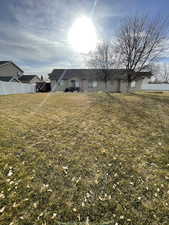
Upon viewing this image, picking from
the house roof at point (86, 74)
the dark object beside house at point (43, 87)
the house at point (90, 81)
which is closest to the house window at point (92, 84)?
the house at point (90, 81)

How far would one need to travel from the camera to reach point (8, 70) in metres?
31.3

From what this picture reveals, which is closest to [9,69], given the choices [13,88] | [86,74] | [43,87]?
[43,87]

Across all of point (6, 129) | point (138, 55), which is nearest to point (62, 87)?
point (138, 55)

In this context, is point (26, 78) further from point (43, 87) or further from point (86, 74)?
point (86, 74)

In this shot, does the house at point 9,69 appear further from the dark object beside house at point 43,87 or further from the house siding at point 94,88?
the house siding at point 94,88

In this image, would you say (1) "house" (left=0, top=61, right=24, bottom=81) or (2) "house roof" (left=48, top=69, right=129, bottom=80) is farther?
(1) "house" (left=0, top=61, right=24, bottom=81)

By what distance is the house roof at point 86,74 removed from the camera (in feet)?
85.9

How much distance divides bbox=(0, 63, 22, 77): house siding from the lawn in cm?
3186

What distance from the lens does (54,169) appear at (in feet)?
8.87

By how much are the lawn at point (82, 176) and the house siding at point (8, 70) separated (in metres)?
31.9

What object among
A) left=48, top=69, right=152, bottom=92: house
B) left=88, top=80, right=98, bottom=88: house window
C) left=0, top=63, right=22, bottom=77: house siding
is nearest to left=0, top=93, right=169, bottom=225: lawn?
left=48, top=69, right=152, bottom=92: house

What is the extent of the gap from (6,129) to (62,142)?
2.00m

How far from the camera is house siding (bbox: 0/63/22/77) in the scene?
2998cm

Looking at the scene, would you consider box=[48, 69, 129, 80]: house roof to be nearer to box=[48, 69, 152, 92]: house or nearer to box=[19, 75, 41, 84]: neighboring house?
box=[48, 69, 152, 92]: house
